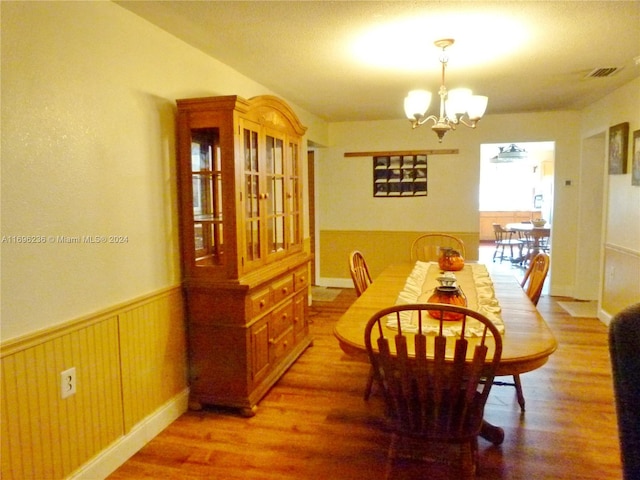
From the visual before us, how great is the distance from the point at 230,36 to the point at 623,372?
248 centimetres

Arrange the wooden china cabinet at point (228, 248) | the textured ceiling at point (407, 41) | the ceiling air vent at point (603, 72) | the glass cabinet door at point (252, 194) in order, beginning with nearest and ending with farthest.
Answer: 1. the textured ceiling at point (407, 41)
2. the wooden china cabinet at point (228, 248)
3. the glass cabinet door at point (252, 194)
4. the ceiling air vent at point (603, 72)

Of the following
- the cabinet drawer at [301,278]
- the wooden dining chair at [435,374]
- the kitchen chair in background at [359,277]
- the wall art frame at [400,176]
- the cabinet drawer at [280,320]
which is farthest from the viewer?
the wall art frame at [400,176]

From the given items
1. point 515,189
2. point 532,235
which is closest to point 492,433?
point 532,235

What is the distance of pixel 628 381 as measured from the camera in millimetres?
1006

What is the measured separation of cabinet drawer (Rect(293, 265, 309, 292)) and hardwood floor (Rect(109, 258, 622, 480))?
0.62 meters

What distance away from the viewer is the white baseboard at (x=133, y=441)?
2.06 m

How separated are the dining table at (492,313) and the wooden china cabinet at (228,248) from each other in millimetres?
698

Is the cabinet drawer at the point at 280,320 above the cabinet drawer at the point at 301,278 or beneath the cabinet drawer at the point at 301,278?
beneath

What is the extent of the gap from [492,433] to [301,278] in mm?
1791

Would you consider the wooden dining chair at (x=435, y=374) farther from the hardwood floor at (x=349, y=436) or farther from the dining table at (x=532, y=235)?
the dining table at (x=532, y=235)

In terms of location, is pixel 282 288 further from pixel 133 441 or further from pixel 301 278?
pixel 133 441

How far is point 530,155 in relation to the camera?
36.5 ft

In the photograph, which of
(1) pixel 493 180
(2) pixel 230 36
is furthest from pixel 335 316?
(1) pixel 493 180

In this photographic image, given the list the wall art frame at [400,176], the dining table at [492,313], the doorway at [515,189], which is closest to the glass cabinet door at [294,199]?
the dining table at [492,313]
